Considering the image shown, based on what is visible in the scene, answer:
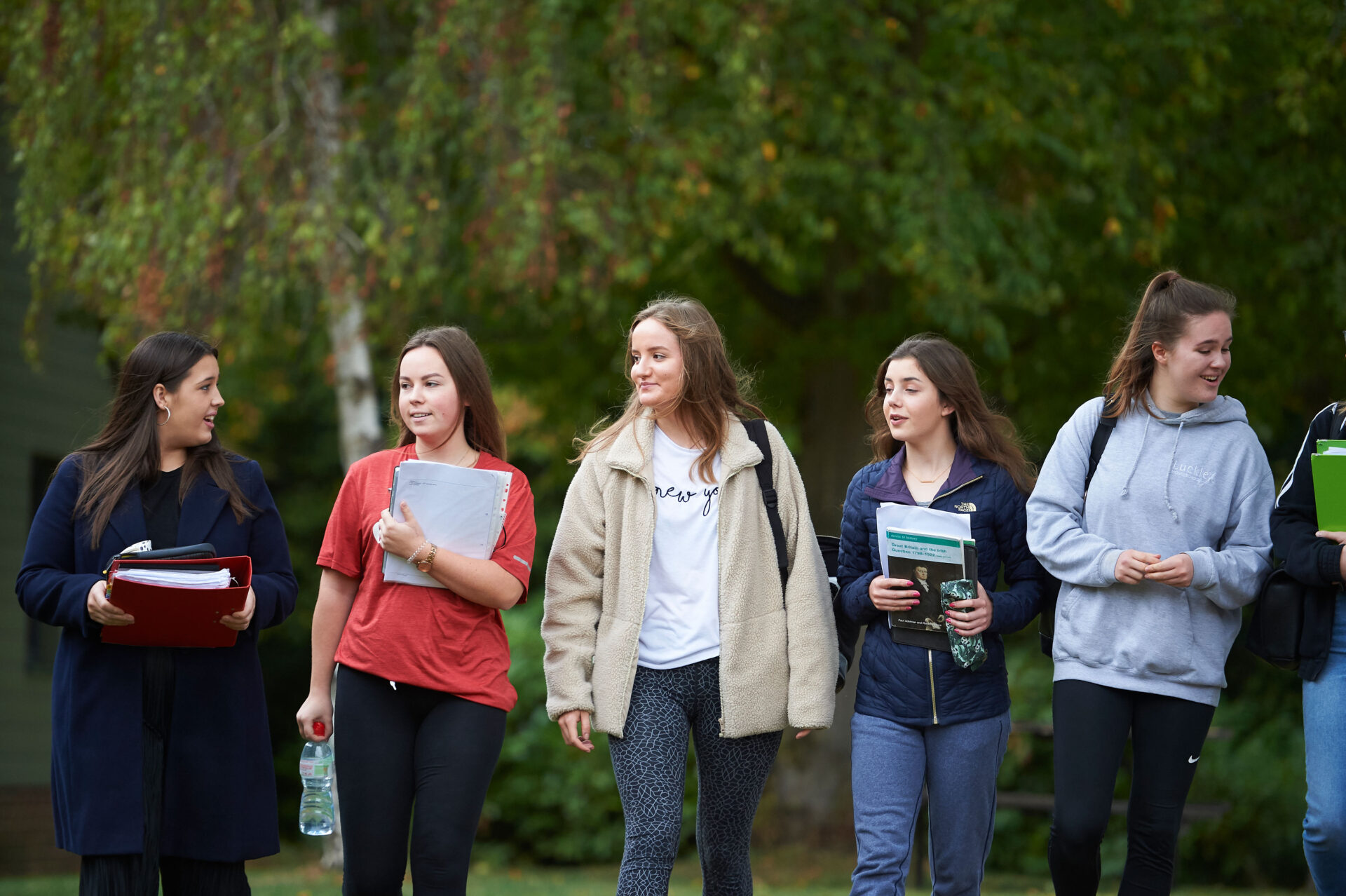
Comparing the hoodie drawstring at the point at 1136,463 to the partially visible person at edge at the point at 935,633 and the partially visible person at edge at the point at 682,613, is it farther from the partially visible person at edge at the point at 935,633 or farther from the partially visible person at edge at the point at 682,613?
the partially visible person at edge at the point at 682,613

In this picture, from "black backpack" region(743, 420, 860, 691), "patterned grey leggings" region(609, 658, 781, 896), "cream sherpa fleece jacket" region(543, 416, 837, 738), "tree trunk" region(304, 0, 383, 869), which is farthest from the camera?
"tree trunk" region(304, 0, 383, 869)

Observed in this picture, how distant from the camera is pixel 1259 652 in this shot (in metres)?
4.36

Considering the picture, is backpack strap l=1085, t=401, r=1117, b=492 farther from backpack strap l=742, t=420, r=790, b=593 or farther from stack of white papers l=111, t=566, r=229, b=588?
stack of white papers l=111, t=566, r=229, b=588

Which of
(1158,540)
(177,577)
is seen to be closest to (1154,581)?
(1158,540)

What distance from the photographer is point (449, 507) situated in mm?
4195

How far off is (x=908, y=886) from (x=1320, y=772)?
6.45m

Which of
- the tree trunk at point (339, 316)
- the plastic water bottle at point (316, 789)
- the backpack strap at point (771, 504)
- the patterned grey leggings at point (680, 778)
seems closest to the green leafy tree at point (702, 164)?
the tree trunk at point (339, 316)

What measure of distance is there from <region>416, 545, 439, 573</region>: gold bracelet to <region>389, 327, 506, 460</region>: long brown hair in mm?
510

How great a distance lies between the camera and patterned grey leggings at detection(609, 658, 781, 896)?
13.8 ft

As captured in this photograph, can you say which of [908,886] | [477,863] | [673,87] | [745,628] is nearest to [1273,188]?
[673,87]

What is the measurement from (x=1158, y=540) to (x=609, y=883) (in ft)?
23.9

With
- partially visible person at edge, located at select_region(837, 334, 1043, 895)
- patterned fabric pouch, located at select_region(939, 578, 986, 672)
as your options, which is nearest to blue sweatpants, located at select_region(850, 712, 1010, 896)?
partially visible person at edge, located at select_region(837, 334, 1043, 895)

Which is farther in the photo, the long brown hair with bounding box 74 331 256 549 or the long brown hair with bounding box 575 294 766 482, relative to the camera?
the long brown hair with bounding box 575 294 766 482

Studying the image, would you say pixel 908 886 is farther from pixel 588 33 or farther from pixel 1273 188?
pixel 588 33
